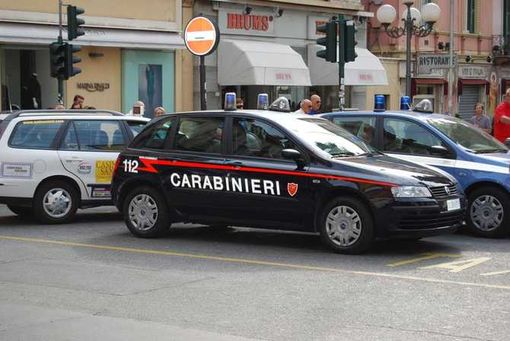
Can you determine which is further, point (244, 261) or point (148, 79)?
point (148, 79)

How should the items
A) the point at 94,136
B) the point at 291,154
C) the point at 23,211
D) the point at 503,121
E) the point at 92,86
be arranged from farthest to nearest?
the point at 92,86 → the point at 503,121 → the point at 23,211 → the point at 94,136 → the point at 291,154

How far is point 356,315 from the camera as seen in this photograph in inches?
285

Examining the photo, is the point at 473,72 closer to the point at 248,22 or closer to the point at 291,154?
the point at 248,22

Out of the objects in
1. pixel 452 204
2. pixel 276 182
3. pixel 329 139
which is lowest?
pixel 452 204

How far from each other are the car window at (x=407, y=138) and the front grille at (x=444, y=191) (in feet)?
5.45

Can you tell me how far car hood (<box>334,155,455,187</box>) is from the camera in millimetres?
9992

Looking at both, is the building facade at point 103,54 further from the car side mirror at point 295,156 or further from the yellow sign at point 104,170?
the car side mirror at point 295,156

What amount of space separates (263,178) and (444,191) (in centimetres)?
204

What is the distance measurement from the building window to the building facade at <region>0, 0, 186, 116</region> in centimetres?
1555

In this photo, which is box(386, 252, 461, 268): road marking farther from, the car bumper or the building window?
the building window

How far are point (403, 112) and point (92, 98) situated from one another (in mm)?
12929

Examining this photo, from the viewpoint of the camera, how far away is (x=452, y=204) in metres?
10.3

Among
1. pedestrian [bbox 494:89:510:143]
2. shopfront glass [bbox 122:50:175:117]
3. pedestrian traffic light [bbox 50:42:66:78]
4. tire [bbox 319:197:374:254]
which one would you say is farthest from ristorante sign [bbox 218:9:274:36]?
tire [bbox 319:197:374:254]

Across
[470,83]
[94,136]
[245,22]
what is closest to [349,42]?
[94,136]
